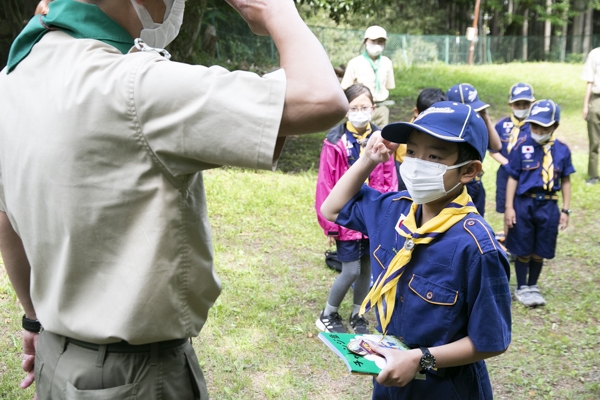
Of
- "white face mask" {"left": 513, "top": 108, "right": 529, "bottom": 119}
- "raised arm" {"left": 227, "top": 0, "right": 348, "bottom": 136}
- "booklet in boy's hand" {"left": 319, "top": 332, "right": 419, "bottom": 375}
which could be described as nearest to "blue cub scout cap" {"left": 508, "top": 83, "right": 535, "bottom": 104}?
→ "white face mask" {"left": 513, "top": 108, "right": 529, "bottom": 119}

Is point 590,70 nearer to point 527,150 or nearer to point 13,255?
point 527,150

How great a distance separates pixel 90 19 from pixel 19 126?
1.07 feet

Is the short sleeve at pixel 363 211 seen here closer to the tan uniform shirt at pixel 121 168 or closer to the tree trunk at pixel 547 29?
the tan uniform shirt at pixel 121 168

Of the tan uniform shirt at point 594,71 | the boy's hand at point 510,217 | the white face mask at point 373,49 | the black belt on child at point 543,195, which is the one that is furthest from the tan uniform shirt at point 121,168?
the tan uniform shirt at point 594,71

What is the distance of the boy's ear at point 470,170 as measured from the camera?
245cm

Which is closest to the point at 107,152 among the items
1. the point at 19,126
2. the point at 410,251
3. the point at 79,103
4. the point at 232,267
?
the point at 79,103

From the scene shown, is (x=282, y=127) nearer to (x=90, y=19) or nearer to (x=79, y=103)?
(x=79, y=103)

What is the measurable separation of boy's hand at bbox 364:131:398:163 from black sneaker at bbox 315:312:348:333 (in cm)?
271

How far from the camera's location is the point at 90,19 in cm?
163

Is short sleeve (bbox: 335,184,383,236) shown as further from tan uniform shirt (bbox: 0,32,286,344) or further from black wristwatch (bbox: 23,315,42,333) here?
black wristwatch (bbox: 23,315,42,333)

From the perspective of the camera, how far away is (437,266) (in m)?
2.32

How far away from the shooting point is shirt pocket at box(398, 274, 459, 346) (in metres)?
2.28

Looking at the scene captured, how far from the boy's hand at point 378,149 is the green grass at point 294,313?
2.16 m

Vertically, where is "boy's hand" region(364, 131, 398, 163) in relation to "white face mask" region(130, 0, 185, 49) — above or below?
below
